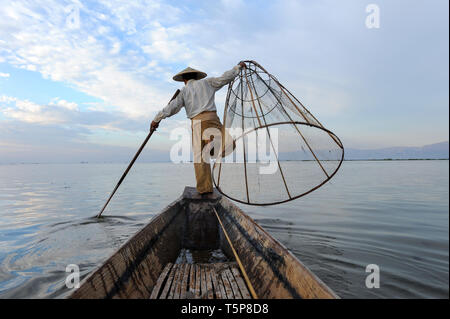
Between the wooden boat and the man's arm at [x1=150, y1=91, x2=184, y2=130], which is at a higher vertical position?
the man's arm at [x1=150, y1=91, x2=184, y2=130]

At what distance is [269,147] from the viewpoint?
3801mm

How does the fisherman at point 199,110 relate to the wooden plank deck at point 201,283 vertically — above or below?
above

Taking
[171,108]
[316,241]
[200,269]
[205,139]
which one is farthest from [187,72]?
[316,241]

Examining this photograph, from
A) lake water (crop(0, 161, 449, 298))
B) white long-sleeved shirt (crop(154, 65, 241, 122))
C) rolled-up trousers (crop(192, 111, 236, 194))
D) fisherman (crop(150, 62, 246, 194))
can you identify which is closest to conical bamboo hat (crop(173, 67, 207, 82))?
fisherman (crop(150, 62, 246, 194))

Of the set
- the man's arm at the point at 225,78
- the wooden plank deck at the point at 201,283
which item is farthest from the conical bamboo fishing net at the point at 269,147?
the wooden plank deck at the point at 201,283

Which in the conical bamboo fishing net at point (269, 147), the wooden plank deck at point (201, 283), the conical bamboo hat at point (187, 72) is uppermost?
the conical bamboo hat at point (187, 72)

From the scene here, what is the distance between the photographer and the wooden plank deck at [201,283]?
2025mm

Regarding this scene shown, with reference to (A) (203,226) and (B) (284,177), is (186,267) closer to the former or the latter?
(A) (203,226)

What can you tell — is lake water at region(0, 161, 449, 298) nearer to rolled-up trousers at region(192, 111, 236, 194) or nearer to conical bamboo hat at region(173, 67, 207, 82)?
rolled-up trousers at region(192, 111, 236, 194)

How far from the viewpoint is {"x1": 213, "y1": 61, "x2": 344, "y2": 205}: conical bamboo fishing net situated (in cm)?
327

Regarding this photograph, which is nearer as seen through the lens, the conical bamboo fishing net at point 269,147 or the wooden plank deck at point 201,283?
the wooden plank deck at point 201,283

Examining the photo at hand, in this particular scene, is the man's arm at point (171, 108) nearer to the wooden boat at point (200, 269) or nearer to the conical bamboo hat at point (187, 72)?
the conical bamboo hat at point (187, 72)

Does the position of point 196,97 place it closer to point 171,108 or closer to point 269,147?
point 171,108
